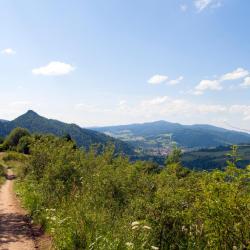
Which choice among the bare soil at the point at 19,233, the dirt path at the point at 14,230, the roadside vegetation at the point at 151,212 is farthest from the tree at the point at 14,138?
the roadside vegetation at the point at 151,212

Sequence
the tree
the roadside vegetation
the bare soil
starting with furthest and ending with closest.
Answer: the tree < the bare soil < the roadside vegetation

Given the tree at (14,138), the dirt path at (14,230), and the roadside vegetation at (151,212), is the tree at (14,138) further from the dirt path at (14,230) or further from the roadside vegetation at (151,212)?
the roadside vegetation at (151,212)

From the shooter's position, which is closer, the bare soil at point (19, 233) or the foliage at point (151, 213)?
the foliage at point (151, 213)

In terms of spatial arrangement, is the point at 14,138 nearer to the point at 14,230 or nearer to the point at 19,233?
the point at 14,230

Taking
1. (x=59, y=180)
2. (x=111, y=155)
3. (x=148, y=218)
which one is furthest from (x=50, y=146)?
(x=148, y=218)

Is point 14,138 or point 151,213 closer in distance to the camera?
Answer: point 151,213

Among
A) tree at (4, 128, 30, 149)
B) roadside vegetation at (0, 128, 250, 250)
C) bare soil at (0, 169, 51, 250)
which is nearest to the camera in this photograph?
roadside vegetation at (0, 128, 250, 250)

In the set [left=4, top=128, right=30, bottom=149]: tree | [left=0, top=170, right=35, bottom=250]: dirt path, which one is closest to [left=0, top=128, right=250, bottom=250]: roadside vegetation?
[left=0, top=170, right=35, bottom=250]: dirt path

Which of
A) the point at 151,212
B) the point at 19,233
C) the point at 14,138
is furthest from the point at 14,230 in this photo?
the point at 14,138

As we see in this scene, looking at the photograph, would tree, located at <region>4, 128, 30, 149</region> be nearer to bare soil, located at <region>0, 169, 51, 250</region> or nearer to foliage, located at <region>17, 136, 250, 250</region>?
bare soil, located at <region>0, 169, 51, 250</region>

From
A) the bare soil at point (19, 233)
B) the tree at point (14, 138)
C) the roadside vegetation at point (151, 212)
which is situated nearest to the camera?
the roadside vegetation at point (151, 212)

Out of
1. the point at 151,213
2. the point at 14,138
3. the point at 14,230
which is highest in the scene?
the point at 14,138

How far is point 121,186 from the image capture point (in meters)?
17.6

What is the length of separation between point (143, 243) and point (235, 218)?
304 centimetres
